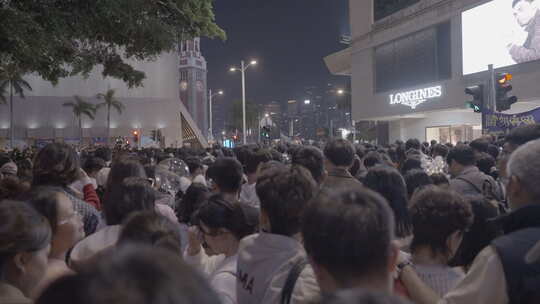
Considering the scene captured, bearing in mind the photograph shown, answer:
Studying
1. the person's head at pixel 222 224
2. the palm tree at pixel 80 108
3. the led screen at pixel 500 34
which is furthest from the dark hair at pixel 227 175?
the palm tree at pixel 80 108

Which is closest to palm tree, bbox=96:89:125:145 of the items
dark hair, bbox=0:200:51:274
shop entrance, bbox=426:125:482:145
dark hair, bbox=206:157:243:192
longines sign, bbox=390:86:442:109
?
longines sign, bbox=390:86:442:109

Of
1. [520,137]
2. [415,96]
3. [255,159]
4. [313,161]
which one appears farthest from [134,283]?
[415,96]

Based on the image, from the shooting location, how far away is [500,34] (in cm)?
2489

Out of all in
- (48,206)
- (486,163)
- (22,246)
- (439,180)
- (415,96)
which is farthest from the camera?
(415,96)

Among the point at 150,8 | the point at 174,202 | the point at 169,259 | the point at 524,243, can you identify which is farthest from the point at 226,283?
the point at 150,8

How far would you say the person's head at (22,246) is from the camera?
2.09m

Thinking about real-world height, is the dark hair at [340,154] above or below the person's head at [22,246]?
above

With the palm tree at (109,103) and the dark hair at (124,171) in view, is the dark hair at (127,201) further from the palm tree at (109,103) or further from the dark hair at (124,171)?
the palm tree at (109,103)

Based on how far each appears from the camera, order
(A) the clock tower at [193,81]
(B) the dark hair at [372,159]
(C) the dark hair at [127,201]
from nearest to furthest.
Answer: (C) the dark hair at [127,201]
(B) the dark hair at [372,159]
(A) the clock tower at [193,81]

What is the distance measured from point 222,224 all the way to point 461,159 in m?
3.78

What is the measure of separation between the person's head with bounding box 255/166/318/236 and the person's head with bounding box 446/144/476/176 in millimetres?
3574

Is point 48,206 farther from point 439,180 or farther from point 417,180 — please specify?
point 439,180

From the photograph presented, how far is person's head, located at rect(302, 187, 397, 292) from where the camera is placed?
1660 mm

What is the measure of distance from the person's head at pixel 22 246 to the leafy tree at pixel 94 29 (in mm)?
5540
